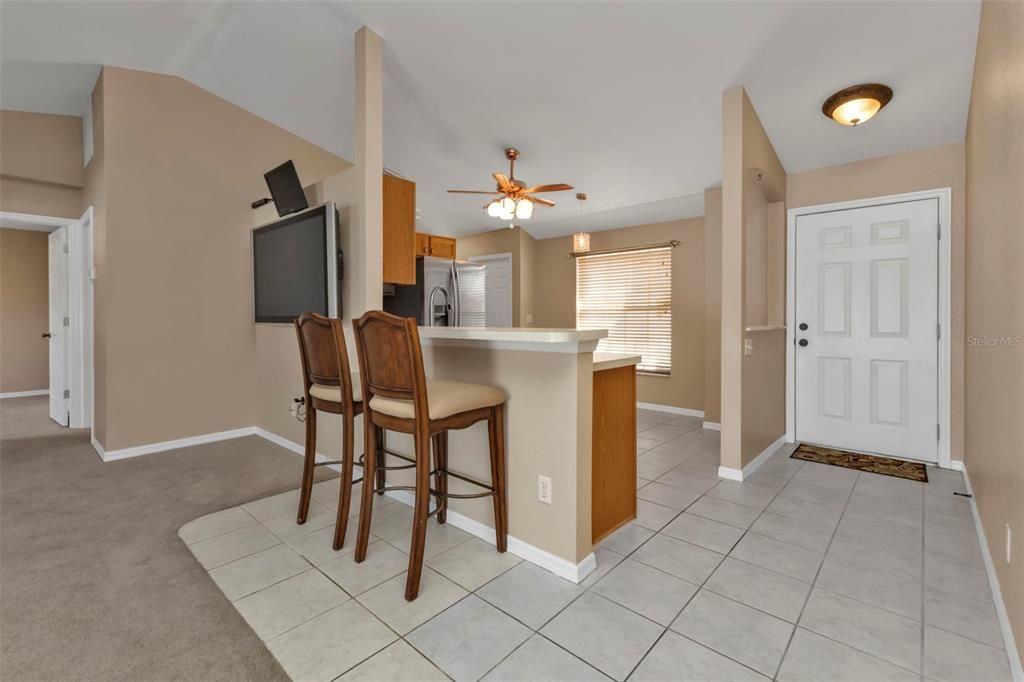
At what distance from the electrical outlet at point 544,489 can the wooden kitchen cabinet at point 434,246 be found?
405 cm

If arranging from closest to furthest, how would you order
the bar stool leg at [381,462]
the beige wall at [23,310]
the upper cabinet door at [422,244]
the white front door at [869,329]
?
1. the bar stool leg at [381,462]
2. the white front door at [869,329]
3. the upper cabinet door at [422,244]
4. the beige wall at [23,310]

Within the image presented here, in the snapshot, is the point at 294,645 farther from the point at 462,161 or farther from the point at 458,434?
the point at 462,161

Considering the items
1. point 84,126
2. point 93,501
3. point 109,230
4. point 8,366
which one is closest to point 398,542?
point 93,501

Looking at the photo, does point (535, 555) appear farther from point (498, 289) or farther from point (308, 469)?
point (498, 289)

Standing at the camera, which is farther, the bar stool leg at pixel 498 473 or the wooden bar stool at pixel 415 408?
the bar stool leg at pixel 498 473

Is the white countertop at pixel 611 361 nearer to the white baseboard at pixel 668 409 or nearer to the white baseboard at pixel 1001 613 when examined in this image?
the white baseboard at pixel 1001 613

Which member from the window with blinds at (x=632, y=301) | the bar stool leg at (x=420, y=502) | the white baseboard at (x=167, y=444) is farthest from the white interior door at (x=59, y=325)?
the window with blinds at (x=632, y=301)

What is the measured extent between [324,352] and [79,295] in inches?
143

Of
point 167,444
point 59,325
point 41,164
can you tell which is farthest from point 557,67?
point 59,325

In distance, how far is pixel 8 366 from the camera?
604 cm

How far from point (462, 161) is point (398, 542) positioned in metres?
3.73

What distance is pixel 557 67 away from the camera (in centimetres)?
302

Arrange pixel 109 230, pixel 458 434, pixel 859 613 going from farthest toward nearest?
pixel 109 230 → pixel 458 434 → pixel 859 613

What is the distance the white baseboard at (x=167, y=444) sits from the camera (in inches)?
138
